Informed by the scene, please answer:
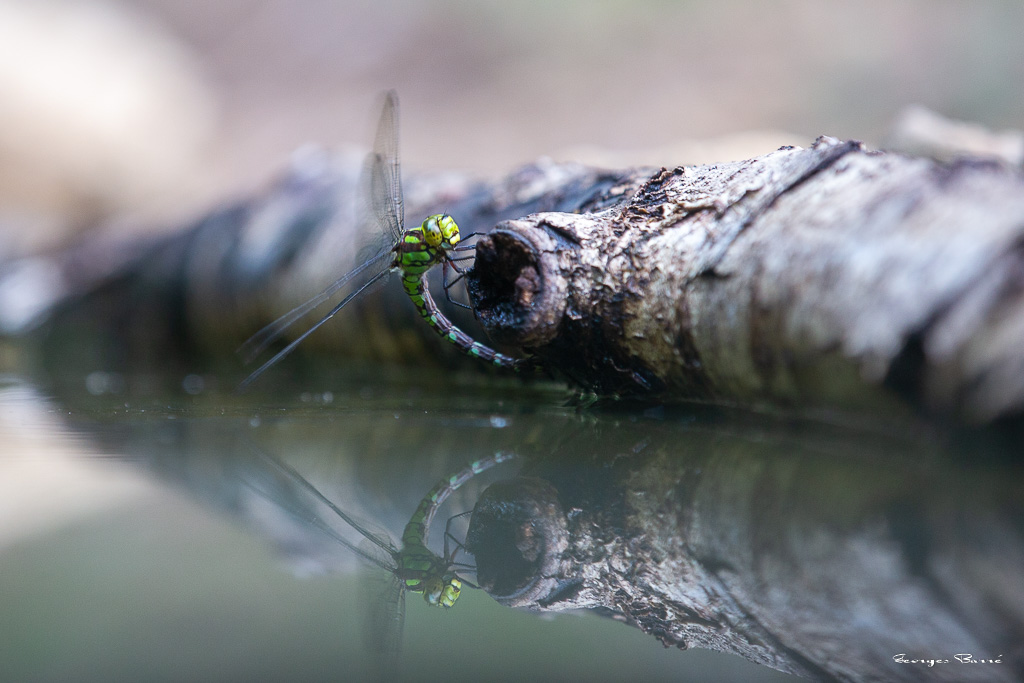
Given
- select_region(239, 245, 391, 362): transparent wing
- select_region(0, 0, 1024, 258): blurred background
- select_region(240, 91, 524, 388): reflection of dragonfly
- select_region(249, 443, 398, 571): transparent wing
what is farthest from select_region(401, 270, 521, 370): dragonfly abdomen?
select_region(0, 0, 1024, 258): blurred background

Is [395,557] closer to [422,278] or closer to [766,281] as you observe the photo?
[766,281]

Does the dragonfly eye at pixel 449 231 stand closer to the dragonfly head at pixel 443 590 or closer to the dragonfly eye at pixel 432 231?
the dragonfly eye at pixel 432 231

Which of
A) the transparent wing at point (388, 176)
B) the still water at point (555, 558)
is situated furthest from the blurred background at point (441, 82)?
the still water at point (555, 558)

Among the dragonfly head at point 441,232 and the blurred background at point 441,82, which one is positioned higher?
the blurred background at point 441,82

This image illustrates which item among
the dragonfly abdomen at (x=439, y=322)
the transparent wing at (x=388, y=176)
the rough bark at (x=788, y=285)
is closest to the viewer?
the rough bark at (x=788, y=285)

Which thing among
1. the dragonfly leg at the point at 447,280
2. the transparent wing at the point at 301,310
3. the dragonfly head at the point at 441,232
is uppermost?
the transparent wing at the point at 301,310

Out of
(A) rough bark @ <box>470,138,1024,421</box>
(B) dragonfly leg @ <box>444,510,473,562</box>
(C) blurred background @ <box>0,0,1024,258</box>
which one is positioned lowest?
(B) dragonfly leg @ <box>444,510,473,562</box>

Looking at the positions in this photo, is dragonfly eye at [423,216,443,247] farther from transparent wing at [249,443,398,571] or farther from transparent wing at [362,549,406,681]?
transparent wing at [362,549,406,681]
